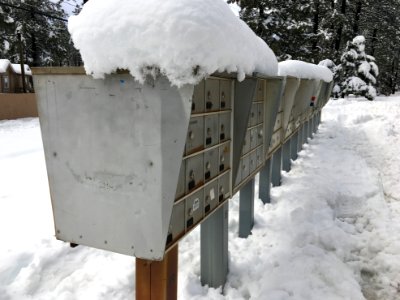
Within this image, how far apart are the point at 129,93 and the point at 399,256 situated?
3434mm

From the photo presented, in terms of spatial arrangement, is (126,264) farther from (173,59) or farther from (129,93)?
(173,59)

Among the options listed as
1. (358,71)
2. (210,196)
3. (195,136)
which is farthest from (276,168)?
(358,71)

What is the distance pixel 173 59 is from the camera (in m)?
1.84

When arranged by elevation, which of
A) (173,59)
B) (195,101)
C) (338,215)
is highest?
(173,59)

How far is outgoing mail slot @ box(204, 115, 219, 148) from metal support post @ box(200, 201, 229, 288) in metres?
0.84

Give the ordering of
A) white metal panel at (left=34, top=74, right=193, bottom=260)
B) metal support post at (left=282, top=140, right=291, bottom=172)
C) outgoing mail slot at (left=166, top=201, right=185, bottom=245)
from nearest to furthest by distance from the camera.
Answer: white metal panel at (left=34, top=74, right=193, bottom=260) < outgoing mail slot at (left=166, top=201, right=185, bottom=245) < metal support post at (left=282, top=140, right=291, bottom=172)

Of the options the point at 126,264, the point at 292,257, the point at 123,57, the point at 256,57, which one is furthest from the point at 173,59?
the point at 292,257

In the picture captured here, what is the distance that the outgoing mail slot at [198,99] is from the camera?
2.21 meters

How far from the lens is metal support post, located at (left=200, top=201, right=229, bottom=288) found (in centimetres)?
324

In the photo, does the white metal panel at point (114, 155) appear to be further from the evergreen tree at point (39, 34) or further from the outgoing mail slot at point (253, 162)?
the evergreen tree at point (39, 34)

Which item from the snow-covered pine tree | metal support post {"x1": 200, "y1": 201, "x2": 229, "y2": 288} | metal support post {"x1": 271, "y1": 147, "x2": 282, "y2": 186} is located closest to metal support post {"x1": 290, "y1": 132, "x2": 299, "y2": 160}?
metal support post {"x1": 271, "y1": 147, "x2": 282, "y2": 186}

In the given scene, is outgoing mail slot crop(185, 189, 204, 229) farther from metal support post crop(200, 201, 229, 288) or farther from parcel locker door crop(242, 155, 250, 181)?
parcel locker door crop(242, 155, 250, 181)

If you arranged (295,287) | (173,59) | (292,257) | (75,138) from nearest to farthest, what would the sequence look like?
(173,59) → (75,138) → (295,287) → (292,257)

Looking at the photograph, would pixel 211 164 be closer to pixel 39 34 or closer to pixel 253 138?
pixel 253 138
